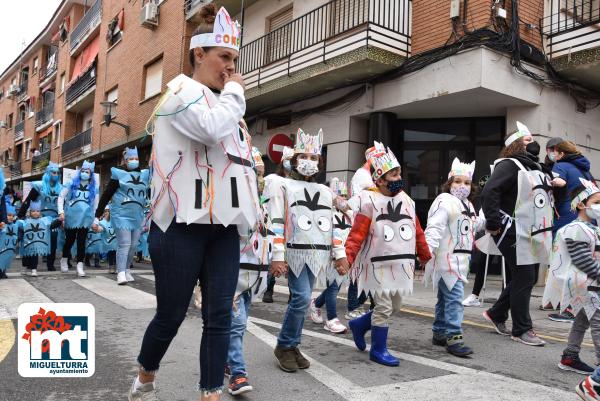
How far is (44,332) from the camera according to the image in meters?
3.45

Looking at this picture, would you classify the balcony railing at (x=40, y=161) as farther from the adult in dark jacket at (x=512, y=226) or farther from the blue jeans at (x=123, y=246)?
the adult in dark jacket at (x=512, y=226)

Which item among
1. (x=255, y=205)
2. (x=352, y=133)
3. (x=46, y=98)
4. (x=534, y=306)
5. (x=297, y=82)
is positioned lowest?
(x=534, y=306)

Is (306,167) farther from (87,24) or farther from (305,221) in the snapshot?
(87,24)

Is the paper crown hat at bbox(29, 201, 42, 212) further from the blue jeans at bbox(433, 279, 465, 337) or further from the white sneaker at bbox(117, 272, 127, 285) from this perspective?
the blue jeans at bbox(433, 279, 465, 337)

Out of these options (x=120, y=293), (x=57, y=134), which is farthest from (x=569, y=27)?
(x=57, y=134)

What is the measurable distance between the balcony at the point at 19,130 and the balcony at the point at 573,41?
39.5 metres

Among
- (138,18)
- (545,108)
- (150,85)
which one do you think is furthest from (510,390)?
(138,18)

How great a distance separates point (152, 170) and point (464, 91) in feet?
27.3

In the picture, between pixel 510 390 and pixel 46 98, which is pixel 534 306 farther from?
pixel 46 98

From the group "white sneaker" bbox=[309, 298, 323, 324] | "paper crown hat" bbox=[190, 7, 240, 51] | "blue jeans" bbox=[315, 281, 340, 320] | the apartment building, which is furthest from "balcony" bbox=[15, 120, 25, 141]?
"paper crown hat" bbox=[190, 7, 240, 51]

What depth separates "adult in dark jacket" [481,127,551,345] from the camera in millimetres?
4648

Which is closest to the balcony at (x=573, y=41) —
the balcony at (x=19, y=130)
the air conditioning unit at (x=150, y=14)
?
the air conditioning unit at (x=150, y=14)

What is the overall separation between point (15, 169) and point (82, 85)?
16668mm

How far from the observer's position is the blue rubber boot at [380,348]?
151 inches
